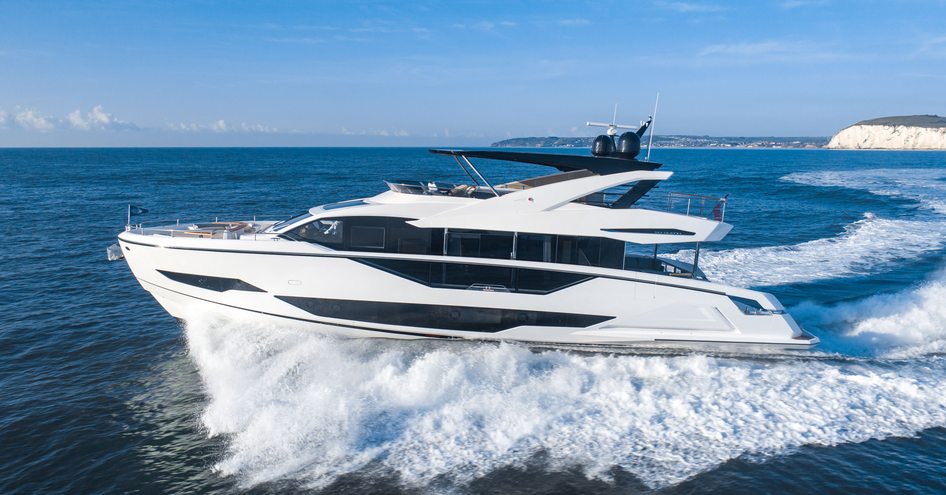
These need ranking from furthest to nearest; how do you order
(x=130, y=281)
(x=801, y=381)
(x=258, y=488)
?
(x=130, y=281), (x=801, y=381), (x=258, y=488)

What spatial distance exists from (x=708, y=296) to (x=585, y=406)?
3.63 m

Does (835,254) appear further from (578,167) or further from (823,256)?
(578,167)

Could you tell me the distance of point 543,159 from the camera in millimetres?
11711

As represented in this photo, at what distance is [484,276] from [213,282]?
5.36 meters

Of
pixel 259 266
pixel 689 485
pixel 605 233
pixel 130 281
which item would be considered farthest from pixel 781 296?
Answer: pixel 130 281

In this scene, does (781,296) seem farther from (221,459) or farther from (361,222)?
(221,459)

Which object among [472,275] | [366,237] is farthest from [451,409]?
[366,237]

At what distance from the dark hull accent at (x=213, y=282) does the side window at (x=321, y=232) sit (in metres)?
1.36

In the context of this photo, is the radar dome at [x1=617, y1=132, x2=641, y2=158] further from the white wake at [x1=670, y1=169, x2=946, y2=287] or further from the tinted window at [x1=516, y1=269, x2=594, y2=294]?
the white wake at [x1=670, y1=169, x2=946, y2=287]

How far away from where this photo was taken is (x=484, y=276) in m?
11.2

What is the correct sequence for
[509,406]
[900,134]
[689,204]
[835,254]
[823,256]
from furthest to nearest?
[900,134]
[835,254]
[823,256]
[689,204]
[509,406]

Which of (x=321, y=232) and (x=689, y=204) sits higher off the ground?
(x=689, y=204)

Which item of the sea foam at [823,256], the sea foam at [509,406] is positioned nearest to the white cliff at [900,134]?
the sea foam at [823,256]

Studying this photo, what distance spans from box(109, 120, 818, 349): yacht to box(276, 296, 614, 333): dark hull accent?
2 centimetres
